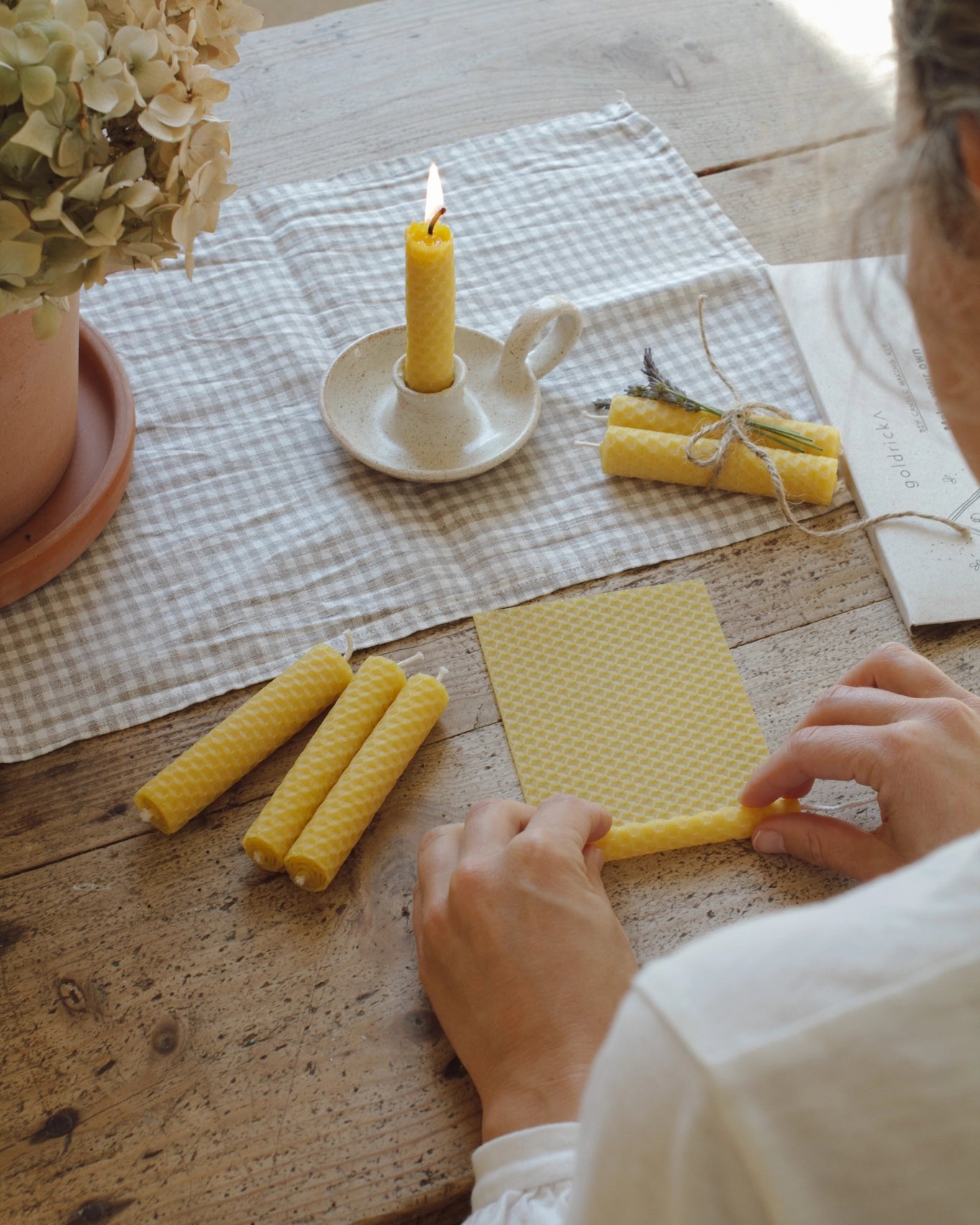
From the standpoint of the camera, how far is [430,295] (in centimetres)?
84

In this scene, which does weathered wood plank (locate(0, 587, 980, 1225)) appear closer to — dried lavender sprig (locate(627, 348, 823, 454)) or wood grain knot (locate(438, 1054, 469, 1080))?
wood grain knot (locate(438, 1054, 469, 1080))

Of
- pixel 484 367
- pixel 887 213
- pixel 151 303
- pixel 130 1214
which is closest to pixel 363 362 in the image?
pixel 484 367

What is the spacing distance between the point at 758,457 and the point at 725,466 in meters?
0.03

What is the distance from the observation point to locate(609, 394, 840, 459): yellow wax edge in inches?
36.7

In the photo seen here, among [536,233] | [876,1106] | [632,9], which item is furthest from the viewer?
[632,9]

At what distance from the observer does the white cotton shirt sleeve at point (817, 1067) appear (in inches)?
12.7

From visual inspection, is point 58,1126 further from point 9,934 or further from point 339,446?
point 339,446

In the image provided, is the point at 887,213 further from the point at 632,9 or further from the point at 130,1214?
the point at 632,9

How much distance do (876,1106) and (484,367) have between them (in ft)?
2.59

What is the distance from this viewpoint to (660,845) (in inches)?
28.5

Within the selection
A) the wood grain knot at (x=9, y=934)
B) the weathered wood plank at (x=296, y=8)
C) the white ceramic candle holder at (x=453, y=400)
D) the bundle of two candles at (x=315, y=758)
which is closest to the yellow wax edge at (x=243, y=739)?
the bundle of two candles at (x=315, y=758)

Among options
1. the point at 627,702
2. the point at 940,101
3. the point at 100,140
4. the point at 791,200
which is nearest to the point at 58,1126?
the point at 627,702

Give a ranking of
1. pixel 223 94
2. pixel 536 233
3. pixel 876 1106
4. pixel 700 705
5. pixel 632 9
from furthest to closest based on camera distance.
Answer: pixel 632 9, pixel 536 233, pixel 700 705, pixel 223 94, pixel 876 1106

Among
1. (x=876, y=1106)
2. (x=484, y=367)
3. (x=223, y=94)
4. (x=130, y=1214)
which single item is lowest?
(x=130, y=1214)
